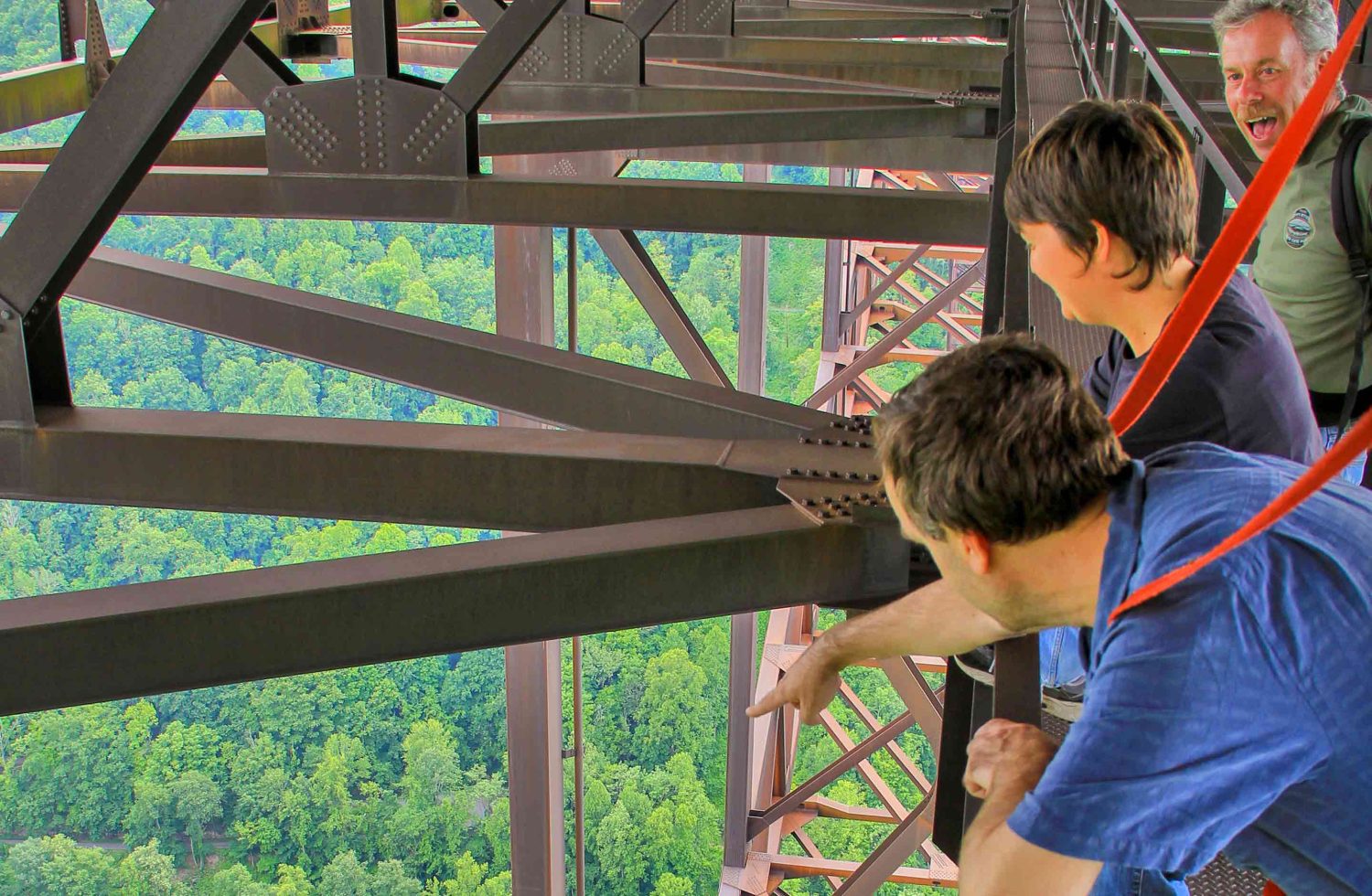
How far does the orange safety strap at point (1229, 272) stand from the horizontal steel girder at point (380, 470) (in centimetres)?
173

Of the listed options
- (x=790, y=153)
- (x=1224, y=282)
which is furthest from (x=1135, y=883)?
(x=790, y=153)

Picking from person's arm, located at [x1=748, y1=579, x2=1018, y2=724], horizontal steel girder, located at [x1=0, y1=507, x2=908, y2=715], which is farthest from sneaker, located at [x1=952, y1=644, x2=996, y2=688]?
horizontal steel girder, located at [x1=0, y1=507, x2=908, y2=715]

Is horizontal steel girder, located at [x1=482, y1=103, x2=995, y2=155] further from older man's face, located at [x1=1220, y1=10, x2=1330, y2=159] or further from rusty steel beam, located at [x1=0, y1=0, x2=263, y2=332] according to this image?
older man's face, located at [x1=1220, y1=10, x2=1330, y2=159]

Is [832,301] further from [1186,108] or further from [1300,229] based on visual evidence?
[1186,108]

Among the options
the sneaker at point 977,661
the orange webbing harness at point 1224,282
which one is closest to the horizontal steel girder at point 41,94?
the sneaker at point 977,661

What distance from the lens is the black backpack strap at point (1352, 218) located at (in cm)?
306

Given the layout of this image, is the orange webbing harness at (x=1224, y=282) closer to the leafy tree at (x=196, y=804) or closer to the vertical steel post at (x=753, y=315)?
the vertical steel post at (x=753, y=315)

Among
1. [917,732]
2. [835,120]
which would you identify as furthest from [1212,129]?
[917,732]

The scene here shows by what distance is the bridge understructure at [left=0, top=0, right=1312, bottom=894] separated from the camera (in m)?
2.92

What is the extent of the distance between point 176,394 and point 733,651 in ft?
105

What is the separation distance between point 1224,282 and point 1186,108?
1150mm

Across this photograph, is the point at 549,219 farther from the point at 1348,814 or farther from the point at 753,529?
the point at 1348,814

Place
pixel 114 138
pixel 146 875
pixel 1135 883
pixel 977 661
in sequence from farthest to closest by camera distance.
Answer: pixel 146 875 → pixel 114 138 → pixel 977 661 → pixel 1135 883

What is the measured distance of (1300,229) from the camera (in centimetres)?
319
